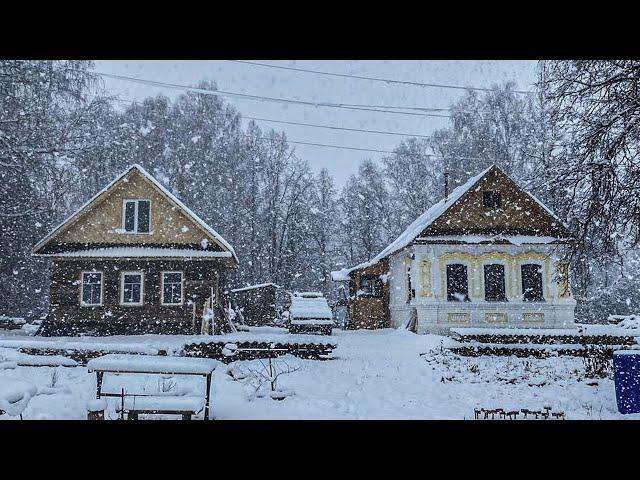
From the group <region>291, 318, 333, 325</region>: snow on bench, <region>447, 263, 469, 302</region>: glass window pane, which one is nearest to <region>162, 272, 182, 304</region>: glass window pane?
<region>291, 318, 333, 325</region>: snow on bench

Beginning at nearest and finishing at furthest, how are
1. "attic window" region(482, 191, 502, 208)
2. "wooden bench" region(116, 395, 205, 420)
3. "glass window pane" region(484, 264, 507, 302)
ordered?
"wooden bench" region(116, 395, 205, 420) < "glass window pane" region(484, 264, 507, 302) < "attic window" region(482, 191, 502, 208)

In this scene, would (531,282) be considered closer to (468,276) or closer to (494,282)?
(494,282)

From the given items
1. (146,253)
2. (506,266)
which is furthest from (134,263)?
(506,266)

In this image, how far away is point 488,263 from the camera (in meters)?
13.2

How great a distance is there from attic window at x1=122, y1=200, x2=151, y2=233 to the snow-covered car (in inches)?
152

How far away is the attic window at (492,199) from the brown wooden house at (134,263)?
613 cm

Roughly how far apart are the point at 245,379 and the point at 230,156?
1208cm

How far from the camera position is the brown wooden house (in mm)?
12508

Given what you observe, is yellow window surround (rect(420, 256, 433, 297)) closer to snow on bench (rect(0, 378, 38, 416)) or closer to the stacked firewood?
the stacked firewood

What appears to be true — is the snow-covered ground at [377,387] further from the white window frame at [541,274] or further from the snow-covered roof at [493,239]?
the snow-covered roof at [493,239]

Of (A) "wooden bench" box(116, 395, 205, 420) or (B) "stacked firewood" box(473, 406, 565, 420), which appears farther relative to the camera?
(B) "stacked firewood" box(473, 406, 565, 420)

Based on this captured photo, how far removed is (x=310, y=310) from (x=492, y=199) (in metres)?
5.07

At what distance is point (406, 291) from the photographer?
14484 millimetres
